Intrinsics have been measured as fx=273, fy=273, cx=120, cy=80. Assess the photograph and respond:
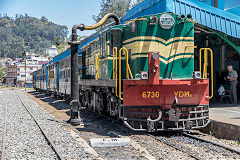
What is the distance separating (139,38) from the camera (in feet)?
23.8

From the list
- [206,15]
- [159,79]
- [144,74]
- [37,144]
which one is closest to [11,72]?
[206,15]

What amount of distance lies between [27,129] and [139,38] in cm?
446

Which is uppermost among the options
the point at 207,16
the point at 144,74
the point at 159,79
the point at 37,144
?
the point at 207,16

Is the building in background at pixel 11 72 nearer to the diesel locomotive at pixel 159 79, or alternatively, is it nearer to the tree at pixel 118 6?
the tree at pixel 118 6

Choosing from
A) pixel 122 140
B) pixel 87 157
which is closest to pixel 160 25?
pixel 122 140

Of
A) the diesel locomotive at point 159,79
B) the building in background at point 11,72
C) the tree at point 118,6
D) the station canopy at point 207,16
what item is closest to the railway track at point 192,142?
the diesel locomotive at point 159,79

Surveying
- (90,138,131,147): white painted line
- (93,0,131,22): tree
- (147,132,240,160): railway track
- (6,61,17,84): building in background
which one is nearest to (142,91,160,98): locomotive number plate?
(147,132,240,160): railway track

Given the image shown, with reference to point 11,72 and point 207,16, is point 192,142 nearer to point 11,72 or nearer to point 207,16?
point 207,16

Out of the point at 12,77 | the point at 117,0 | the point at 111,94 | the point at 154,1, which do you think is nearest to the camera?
the point at 111,94

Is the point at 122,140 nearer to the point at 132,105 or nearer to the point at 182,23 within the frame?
the point at 132,105

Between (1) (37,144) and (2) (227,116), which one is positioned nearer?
(1) (37,144)

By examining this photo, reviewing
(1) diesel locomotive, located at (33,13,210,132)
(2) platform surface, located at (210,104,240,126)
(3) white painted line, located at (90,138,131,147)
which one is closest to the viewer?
(3) white painted line, located at (90,138,131,147)

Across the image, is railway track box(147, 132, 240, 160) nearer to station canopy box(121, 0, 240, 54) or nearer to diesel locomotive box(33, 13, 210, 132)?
diesel locomotive box(33, 13, 210, 132)

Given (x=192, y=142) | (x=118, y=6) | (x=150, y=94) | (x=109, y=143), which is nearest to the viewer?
(x=109, y=143)
